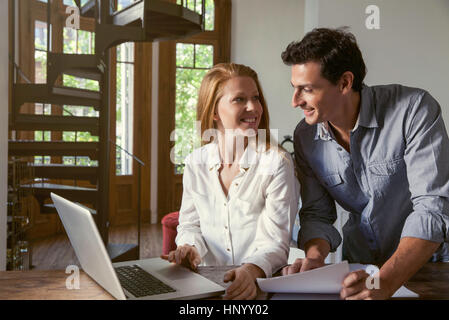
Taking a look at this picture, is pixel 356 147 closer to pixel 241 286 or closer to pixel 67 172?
pixel 241 286

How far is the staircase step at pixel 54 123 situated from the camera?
3.65 meters

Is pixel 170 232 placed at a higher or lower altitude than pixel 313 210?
lower

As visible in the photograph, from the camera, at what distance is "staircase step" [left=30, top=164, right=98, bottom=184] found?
Result: 12.9 ft

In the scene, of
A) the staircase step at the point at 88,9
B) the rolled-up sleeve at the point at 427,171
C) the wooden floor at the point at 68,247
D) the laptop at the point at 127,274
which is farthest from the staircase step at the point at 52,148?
the rolled-up sleeve at the point at 427,171

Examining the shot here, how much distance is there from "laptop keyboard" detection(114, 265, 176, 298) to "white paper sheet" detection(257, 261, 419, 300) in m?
0.23

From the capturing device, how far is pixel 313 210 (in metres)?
1.51

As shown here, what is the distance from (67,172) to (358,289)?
348cm

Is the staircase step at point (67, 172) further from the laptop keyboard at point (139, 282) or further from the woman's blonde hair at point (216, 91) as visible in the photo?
the laptop keyboard at point (139, 282)

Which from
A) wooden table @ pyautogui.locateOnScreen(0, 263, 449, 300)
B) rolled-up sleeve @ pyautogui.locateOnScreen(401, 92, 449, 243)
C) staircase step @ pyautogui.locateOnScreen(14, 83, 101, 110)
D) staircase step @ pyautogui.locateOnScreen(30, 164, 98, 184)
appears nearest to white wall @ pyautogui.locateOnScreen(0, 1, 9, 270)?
staircase step @ pyautogui.locateOnScreen(14, 83, 101, 110)

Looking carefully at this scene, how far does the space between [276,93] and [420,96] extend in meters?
4.69

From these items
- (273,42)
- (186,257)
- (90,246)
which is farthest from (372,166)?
(273,42)
